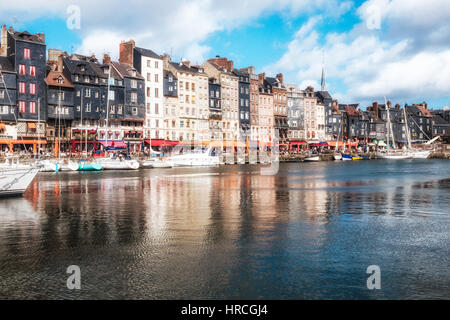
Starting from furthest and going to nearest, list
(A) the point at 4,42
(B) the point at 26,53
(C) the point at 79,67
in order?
1. (C) the point at 79,67
2. (A) the point at 4,42
3. (B) the point at 26,53

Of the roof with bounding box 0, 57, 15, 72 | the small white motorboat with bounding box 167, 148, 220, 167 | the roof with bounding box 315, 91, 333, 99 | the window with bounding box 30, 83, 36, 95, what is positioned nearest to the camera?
the roof with bounding box 0, 57, 15, 72

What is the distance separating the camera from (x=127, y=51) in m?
89.9

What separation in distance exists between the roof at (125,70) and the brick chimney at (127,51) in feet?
7.21

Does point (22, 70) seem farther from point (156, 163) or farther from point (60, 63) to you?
point (156, 163)

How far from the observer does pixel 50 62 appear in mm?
78938

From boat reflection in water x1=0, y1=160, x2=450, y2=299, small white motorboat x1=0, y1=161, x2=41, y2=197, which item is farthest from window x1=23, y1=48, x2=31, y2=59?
boat reflection in water x1=0, y1=160, x2=450, y2=299

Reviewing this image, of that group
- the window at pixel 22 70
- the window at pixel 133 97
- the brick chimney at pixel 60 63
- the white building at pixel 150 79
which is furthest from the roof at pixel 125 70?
the window at pixel 22 70

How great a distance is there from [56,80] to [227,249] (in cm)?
6899

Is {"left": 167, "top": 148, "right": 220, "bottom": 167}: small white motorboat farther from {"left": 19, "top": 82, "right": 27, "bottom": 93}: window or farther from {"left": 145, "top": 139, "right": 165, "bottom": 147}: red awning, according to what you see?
{"left": 19, "top": 82, "right": 27, "bottom": 93}: window

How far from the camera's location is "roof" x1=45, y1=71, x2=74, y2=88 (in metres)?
73.6

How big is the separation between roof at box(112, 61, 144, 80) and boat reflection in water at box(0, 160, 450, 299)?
63778mm

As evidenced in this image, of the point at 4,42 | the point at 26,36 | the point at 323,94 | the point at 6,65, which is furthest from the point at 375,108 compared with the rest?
the point at 6,65
